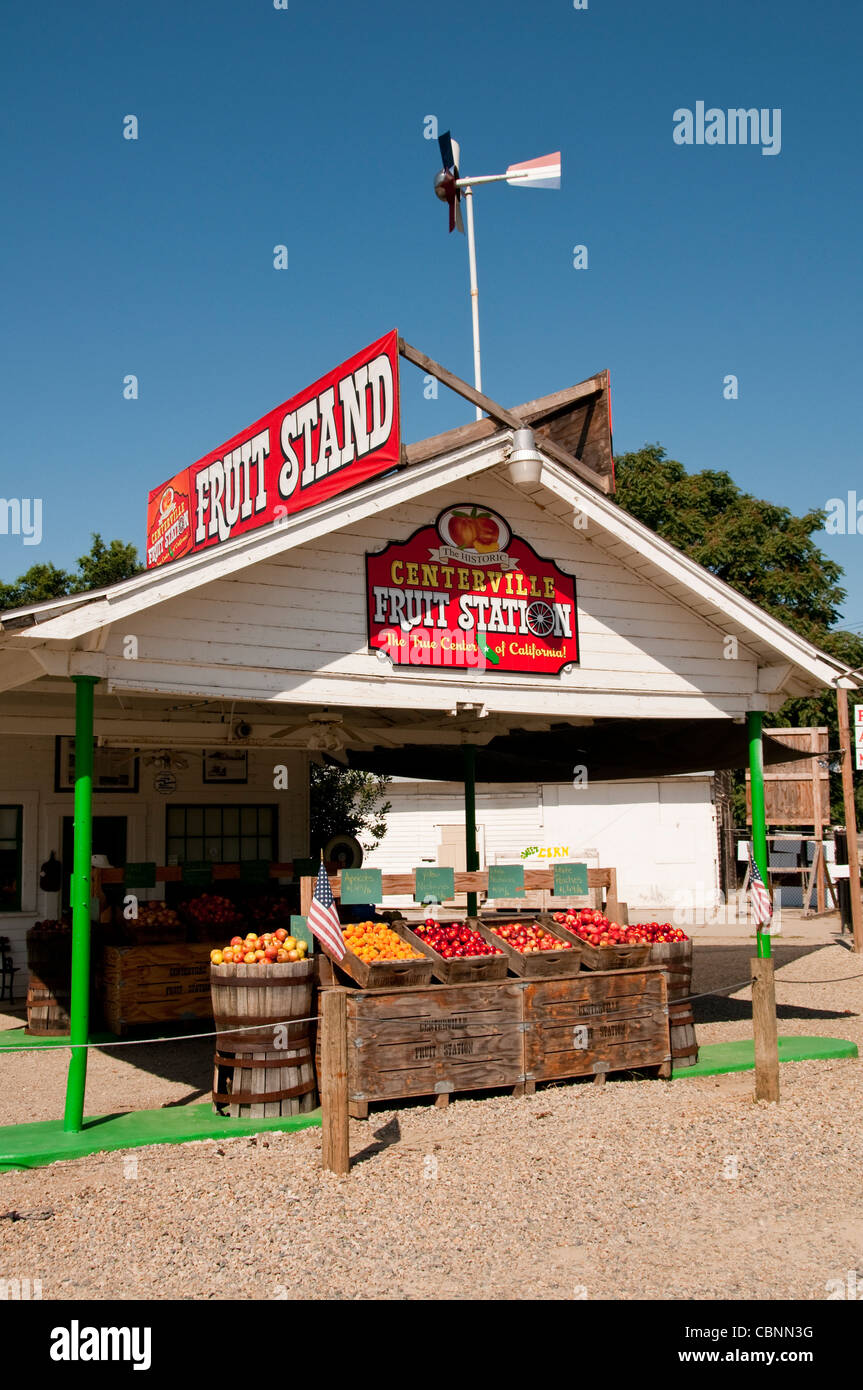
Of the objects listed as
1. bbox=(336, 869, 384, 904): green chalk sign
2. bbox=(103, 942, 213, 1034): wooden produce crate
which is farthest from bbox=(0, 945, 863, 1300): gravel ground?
bbox=(103, 942, 213, 1034): wooden produce crate

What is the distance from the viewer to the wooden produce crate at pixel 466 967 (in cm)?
885

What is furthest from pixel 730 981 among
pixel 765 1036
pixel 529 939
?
pixel 765 1036

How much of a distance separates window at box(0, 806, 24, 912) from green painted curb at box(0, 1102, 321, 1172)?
5.82 m

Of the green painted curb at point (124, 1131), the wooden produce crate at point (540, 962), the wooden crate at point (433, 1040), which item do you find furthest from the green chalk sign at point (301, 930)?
the wooden produce crate at point (540, 962)

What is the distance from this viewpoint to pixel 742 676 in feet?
37.3

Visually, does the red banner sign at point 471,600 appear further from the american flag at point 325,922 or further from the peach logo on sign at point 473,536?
the american flag at point 325,922

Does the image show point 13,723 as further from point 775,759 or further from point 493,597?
point 775,759

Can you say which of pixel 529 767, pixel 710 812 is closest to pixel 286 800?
pixel 529 767

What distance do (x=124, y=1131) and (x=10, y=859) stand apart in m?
6.67

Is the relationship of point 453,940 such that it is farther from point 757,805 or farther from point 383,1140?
point 757,805

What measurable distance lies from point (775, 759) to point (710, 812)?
16.8 m

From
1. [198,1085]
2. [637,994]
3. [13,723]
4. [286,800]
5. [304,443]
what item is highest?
[304,443]

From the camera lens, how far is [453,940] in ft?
30.9

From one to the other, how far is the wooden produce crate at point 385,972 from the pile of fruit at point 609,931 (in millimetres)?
1925
